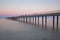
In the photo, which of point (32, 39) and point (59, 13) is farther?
point (59, 13)

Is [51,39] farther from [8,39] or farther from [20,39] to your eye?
[8,39]

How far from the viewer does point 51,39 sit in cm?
736

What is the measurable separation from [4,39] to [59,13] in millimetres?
7539

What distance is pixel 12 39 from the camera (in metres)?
7.17

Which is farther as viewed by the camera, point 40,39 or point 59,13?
point 59,13

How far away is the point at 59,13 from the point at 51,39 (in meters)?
6.41

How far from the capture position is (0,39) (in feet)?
23.6

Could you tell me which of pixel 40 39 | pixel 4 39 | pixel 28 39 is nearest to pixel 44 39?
pixel 40 39

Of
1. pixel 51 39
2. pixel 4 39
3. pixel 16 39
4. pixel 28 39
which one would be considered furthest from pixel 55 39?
pixel 4 39

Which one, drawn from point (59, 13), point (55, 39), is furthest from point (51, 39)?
point (59, 13)

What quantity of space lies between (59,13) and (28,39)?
6.97 m

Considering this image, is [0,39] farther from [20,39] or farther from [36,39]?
[36,39]

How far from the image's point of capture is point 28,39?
719 centimetres

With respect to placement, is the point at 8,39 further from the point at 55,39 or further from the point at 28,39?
the point at 55,39
